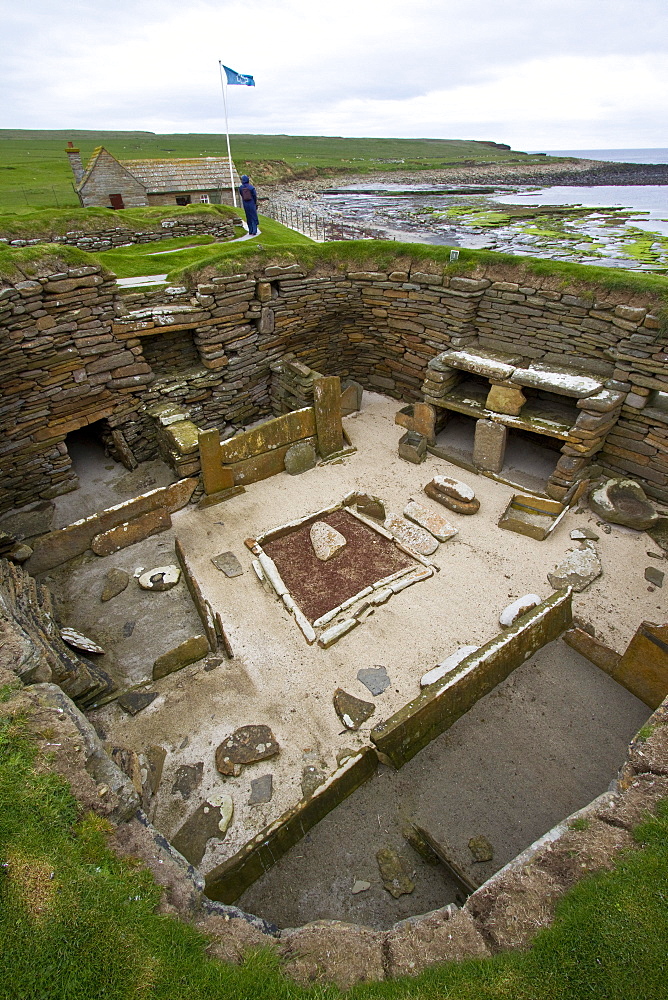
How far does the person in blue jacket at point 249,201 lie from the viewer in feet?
42.2

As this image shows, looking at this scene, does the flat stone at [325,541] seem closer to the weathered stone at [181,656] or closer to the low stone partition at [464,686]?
the weathered stone at [181,656]

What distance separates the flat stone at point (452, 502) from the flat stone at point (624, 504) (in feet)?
6.69

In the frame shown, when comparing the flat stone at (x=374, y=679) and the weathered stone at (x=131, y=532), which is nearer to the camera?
the flat stone at (x=374, y=679)

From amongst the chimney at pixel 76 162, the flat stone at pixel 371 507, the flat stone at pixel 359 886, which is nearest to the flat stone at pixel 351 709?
the flat stone at pixel 359 886

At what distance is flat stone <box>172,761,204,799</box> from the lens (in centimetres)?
474

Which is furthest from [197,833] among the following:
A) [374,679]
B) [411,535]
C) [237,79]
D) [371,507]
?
[237,79]

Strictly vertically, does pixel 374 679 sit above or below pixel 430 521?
below

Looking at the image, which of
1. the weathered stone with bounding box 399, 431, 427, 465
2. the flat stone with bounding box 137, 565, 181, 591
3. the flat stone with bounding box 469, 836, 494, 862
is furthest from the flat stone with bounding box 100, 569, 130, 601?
the weathered stone with bounding box 399, 431, 427, 465

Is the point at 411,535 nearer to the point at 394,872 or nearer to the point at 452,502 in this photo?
the point at 452,502

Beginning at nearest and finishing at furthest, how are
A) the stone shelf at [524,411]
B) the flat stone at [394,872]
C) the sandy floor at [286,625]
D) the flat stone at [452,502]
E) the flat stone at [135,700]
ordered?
1. the flat stone at [394,872]
2. the sandy floor at [286,625]
3. the flat stone at [135,700]
4. the flat stone at [452,502]
5. the stone shelf at [524,411]

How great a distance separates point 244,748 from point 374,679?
1.65 metres

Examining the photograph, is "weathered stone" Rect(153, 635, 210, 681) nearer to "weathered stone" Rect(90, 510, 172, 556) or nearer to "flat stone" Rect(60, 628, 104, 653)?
"flat stone" Rect(60, 628, 104, 653)

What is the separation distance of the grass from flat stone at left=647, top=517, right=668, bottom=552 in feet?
19.8

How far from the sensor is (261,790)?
4.73 metres
